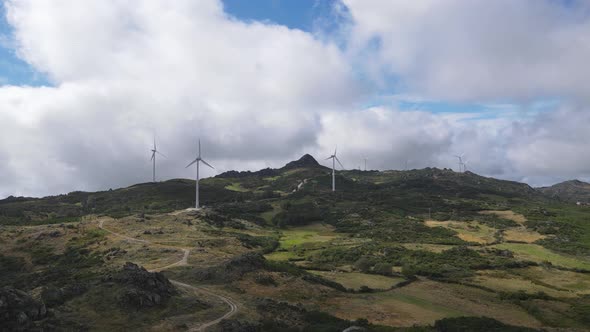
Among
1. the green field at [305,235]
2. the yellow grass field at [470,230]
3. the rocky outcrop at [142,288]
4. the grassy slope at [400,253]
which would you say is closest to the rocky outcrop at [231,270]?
the grassy slope at [400,253]

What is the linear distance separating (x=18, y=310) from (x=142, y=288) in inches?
578

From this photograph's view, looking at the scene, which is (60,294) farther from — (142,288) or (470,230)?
(470,230)

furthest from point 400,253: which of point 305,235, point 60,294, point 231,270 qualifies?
point 60,294

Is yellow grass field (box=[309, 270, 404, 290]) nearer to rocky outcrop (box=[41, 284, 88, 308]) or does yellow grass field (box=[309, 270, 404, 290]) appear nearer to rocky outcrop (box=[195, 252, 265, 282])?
rocky outcrop (box=[195, 252, 265, 282])

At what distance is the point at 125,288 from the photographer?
183 feet

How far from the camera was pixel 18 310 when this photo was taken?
44938 millimetres

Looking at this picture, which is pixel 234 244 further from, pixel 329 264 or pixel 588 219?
pixel 588 219

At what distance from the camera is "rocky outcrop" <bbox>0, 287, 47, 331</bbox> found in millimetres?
43209

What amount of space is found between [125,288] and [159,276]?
16.9ft

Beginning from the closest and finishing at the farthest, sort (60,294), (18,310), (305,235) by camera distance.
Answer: (18,310), (60,294), (305,235)

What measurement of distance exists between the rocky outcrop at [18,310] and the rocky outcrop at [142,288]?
31.2ft

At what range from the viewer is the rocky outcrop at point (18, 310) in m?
43.2

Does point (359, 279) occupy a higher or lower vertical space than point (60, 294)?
lower

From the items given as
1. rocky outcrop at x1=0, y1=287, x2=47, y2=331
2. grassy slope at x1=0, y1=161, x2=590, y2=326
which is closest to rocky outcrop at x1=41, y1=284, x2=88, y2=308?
rocky outcrop at x1=0, y1=287, x2=47, y2=331
